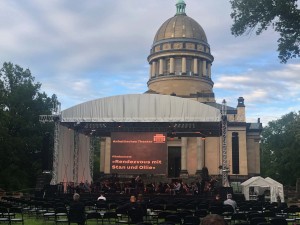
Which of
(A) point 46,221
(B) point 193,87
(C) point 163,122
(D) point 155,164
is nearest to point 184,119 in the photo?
(C) point 163,122

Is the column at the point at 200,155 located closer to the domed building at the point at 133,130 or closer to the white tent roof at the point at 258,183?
the domed building at the point at 133,130

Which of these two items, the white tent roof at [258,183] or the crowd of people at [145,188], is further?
the white tent roof at [258,183]

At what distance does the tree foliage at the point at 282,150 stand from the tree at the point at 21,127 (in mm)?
25799

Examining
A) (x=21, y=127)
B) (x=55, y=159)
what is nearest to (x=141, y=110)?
(x=55, y=159)

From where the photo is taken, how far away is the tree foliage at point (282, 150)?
152ft

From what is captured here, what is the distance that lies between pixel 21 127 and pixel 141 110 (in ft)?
60.6

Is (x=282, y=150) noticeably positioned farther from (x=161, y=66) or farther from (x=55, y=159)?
(x=55, y=159)

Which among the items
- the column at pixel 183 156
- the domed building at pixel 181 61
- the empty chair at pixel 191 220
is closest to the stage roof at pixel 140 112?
the empty chair at pixel 191 220

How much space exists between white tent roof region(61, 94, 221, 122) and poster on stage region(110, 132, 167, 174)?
1.54m

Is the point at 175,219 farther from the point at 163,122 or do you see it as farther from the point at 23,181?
the point at 23,181

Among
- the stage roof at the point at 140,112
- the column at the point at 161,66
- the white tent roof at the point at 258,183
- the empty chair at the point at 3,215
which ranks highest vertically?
the column at the point at 161,66

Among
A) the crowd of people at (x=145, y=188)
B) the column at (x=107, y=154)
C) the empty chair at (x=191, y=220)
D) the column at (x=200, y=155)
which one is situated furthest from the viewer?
the column at (x=107, y=154)

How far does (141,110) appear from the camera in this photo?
26.1m

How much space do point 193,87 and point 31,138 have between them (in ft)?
78.3
